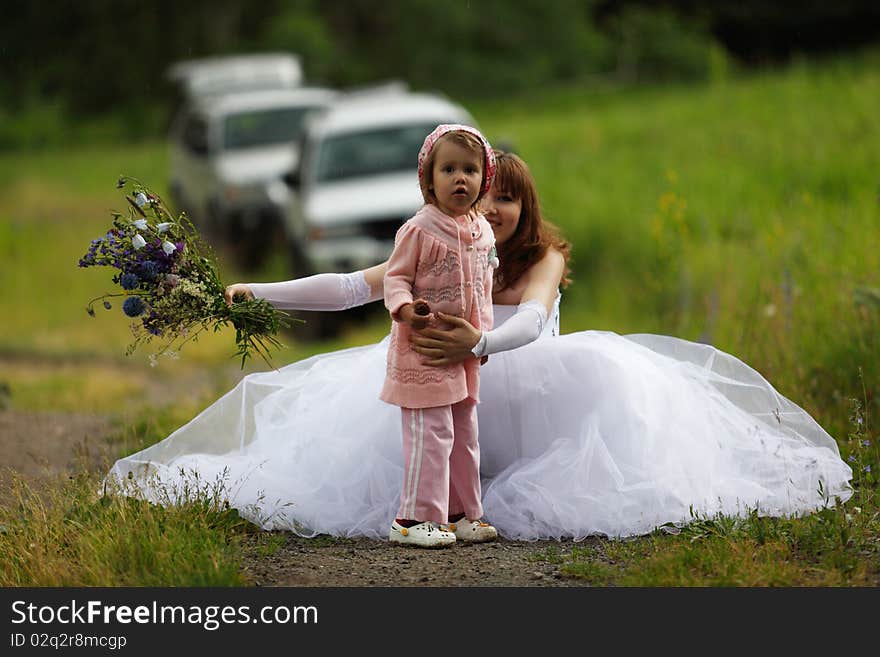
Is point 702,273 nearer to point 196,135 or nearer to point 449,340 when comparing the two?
point 449,340

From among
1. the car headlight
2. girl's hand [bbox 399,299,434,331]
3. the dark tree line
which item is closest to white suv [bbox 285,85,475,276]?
the car headlight

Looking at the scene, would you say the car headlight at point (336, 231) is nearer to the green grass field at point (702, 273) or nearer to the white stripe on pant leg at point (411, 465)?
the green grass field at point (702, 273)

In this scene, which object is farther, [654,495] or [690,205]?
[690,205]

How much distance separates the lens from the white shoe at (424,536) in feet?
15.4

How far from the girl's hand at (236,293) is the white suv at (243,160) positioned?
8672mm

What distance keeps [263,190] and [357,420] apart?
34.3 feet

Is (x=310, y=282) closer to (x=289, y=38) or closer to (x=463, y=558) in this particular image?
(x=463, y=558)

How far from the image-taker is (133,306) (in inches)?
183

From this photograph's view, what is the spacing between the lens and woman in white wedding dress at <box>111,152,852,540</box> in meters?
4.90

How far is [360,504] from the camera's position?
510 cm

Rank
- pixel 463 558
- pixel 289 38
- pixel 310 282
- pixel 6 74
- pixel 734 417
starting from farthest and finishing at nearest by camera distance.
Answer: pixel 6 74 → pixel 289 38 → pixel 734 417 → pixel 310 282 → pixel 463 558

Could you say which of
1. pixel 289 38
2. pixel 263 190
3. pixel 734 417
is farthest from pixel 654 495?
pixel 289 38

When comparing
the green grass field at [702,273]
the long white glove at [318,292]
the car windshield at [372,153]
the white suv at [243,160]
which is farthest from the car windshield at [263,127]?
the long white glove at [318,292]

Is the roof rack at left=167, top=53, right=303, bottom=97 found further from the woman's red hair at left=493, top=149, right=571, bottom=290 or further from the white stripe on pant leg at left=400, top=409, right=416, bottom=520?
the white stripe on pant leg at left=400, top=409, right=416, bottom=520
